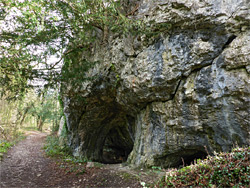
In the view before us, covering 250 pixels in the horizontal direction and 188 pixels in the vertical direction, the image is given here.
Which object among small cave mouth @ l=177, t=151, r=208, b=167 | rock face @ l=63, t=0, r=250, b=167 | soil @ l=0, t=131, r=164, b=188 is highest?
rock face @ l=63, t=0, r=250, b=167

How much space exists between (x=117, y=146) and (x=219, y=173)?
484 inches

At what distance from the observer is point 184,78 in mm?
5773

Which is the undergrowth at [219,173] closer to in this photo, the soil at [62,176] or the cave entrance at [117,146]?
the soil at [62,176]

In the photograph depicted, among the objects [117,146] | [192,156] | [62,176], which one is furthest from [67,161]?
[117,146]

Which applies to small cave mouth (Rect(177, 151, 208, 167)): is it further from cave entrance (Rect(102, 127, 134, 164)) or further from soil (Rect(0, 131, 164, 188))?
cave entrance (Rect(102, 127, 134, 164))

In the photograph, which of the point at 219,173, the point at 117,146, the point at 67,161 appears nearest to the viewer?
the point at 219,173

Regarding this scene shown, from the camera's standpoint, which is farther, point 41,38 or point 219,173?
point 41,38

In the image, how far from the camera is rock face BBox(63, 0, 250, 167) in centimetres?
471

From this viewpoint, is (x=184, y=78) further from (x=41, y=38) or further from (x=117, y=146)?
(x=117, y=146)

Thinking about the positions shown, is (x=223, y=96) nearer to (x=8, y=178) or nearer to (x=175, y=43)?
(x=175, y=43)

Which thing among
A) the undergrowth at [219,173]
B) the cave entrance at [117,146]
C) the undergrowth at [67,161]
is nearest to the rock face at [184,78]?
the undergrowth at [219,173]

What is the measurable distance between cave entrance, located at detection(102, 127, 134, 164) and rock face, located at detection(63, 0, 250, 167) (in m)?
4.43

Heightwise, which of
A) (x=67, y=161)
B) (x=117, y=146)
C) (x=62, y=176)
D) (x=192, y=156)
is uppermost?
(x=192, y=156)

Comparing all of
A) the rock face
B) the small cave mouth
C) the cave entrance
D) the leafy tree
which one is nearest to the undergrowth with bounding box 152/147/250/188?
the rock face
